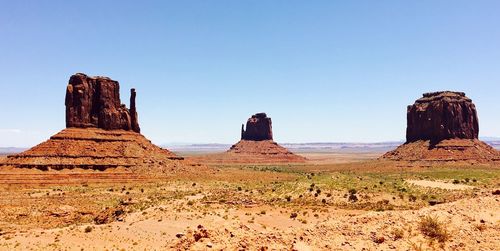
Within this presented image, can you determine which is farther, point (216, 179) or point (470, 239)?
point (216, 179)

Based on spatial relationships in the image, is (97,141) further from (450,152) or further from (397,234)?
(450,152)

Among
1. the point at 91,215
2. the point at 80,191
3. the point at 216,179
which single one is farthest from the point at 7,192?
the point at 216,179

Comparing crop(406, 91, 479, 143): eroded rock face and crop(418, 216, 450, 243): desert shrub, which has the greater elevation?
crop(406, 91, 479, 143): eroded rock face

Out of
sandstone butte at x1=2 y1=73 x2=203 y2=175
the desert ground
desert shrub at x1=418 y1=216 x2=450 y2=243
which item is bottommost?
the desert ground

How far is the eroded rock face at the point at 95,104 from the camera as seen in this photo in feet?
286

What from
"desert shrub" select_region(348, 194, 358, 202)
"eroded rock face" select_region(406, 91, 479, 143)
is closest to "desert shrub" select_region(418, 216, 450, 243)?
"desert shrub" select_region(348, 194, 358, 202)

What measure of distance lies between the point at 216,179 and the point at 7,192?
37937 mm

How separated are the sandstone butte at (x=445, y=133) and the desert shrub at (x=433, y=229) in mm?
115238

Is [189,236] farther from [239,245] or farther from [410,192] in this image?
[410,192]

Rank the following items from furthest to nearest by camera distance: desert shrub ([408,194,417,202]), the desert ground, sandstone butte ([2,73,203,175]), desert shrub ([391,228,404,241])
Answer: sandstone butte ([2,73,203,175]) < desert shrub ([408,194,417,202]) < desert shrub ([391,228,404,241]) < the desert ground

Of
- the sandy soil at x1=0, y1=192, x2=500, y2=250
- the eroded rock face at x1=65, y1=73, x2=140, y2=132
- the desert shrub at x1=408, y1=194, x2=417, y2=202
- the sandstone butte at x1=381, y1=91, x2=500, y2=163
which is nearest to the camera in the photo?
the sandy soil at x1=0, y1=192, x2=500, y2=250

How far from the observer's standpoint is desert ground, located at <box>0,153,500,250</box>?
765 inches

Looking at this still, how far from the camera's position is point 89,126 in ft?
292

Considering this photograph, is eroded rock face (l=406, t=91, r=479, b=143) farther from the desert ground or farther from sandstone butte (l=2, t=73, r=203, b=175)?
sandstone butte (l=2, t=73, r=203, b=175)
